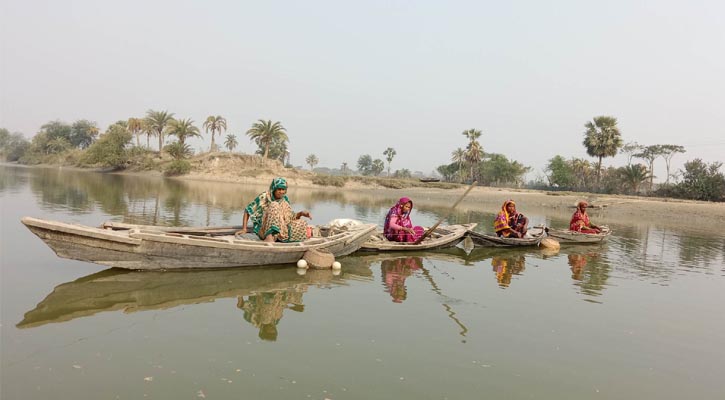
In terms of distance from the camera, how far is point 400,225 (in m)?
12.1

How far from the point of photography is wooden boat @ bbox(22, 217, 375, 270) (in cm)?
674

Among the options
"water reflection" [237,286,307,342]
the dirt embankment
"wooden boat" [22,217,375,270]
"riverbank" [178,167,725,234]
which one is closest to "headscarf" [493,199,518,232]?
"wooden boat" [22,217,375,270]

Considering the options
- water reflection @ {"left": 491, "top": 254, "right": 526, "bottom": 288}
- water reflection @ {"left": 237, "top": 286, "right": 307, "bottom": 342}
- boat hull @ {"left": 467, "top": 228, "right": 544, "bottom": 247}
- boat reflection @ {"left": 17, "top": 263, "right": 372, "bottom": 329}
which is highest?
boat hull @ {"left": 467, "top": 228, "right": 544, "bottom": 247}

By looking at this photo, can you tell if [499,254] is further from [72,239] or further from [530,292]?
[72,239]

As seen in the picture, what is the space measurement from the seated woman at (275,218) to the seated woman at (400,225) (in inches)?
129

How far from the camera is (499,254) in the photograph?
510 inches

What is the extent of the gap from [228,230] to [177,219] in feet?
23.6

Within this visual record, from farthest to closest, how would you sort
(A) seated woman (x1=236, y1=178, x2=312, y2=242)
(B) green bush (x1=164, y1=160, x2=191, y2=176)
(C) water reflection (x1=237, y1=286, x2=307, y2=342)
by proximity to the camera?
(B) green bush (x1=164, y1=160, x2=191, y2=176) < (A) seated woman (x1=236, y1=178, x2=312, y2=242) < (C) water reflection (x1=237, y1=286, x2=307, y2=342)

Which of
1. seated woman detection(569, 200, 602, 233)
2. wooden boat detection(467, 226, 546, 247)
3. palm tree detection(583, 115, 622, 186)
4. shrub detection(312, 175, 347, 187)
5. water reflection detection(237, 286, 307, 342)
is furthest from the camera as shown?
shrub detection(312, 175, 347, 187)

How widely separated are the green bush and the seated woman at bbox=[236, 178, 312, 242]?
51930 mm

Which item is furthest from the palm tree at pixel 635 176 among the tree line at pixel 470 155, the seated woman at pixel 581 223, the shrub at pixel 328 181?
the seated woman at pixel 581 223

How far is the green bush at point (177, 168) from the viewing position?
56.5 metres

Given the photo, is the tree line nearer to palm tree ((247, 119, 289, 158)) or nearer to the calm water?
palm tree ((247, 119, 289, 158))

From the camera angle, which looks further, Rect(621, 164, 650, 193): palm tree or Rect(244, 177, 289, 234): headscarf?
Rect(621, 164, 650, 193): palm tree
